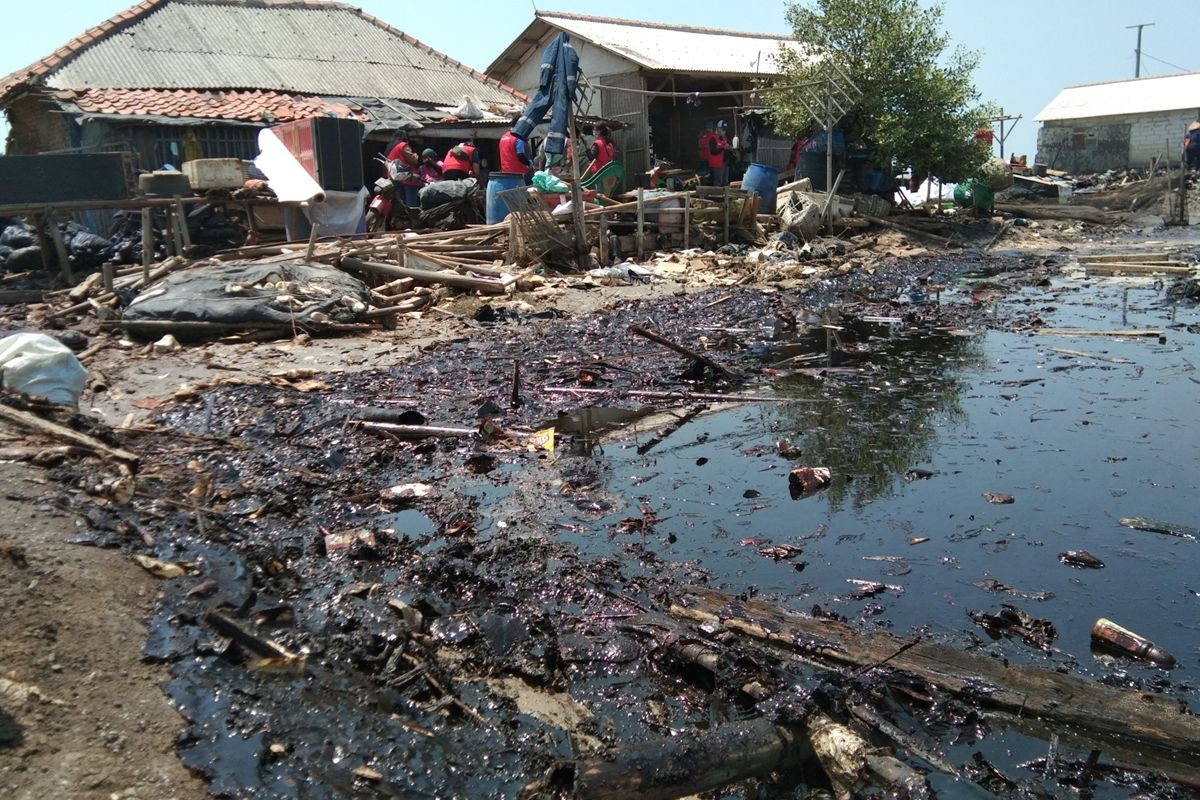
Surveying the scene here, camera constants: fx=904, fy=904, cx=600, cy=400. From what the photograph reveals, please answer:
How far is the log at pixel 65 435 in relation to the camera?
5109mm

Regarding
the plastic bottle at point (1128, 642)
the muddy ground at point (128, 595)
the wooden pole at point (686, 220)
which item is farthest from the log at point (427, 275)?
the plastic bottle at point (1128, 642)

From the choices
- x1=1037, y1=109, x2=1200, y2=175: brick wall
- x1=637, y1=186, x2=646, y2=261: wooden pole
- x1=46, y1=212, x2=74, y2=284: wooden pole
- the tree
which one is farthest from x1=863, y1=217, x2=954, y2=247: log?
x1=1037, y1=109, x2=1200, y2=175: brick wall

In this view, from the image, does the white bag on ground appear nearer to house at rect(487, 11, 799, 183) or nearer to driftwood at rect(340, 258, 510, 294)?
driftwood at rect(340, 258, 510, 294)

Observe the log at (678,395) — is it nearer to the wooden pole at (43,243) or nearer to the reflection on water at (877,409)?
the reflection on water at (877,409)

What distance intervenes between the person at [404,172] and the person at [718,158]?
7244 mm

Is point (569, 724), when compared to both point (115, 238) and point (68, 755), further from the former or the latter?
point (115, 238)

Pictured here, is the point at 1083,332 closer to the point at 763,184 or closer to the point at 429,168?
the point at 763,184

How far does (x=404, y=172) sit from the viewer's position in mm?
17250

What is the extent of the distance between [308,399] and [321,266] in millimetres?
3617

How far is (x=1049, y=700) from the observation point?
3.33m

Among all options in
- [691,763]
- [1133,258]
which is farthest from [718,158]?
[691,763]

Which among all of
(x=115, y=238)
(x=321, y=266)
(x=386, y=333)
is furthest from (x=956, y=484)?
(x=115, y=238)

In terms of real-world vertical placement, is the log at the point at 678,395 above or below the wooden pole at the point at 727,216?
below

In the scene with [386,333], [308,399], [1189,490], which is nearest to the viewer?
[1189,490]
